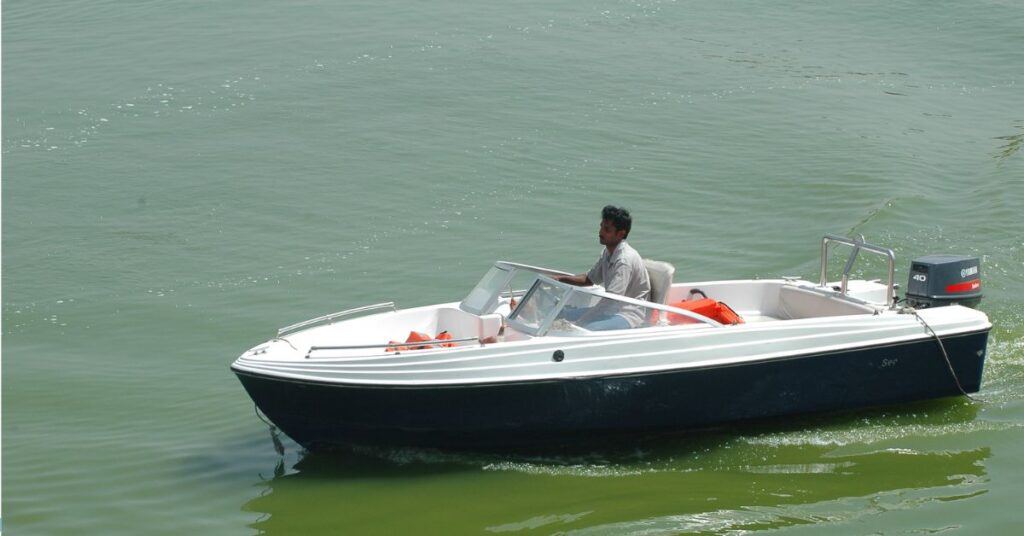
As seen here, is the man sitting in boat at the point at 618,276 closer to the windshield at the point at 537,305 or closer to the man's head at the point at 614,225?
the man's head at the point at 614,225

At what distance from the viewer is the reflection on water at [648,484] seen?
26.9 ft

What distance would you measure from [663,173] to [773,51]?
849 centimetres

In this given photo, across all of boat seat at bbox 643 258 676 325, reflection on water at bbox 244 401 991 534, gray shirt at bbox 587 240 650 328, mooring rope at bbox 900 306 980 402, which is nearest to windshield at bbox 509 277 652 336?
gray shirt at bbox 587 240 650 328

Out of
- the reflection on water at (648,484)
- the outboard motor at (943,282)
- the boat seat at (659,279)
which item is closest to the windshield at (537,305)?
the boat seat at (659,279)

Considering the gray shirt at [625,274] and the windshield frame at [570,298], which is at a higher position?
the gray shirt at [625,274]

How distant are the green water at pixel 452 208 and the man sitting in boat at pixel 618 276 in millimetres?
1027

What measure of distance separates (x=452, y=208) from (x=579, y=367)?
7.59m

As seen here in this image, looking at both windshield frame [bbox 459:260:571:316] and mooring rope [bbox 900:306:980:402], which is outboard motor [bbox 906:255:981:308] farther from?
windshield frame [bbox 459:260:571:316]

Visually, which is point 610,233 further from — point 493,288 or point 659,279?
point 493,288

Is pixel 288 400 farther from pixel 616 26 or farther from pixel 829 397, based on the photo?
pixel 616 26

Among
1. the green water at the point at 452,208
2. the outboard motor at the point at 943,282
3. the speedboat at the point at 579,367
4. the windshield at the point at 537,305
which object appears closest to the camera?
the speedboat at the point at 579,367

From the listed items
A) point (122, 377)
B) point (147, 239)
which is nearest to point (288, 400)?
point (122, 377)

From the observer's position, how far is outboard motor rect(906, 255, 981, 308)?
32.6 feet

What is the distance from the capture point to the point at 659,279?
9.48 m
